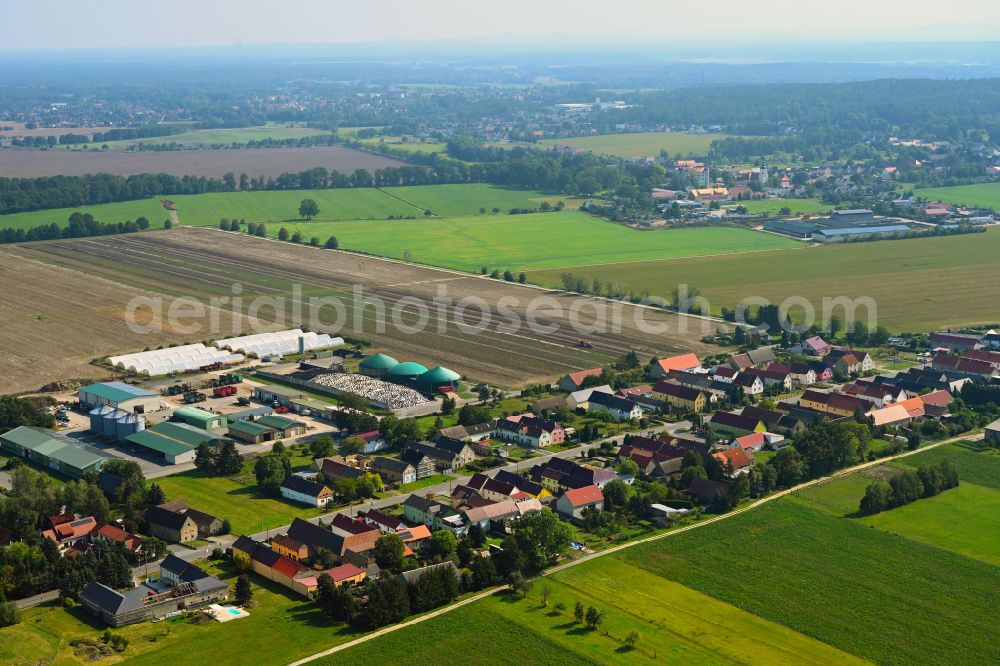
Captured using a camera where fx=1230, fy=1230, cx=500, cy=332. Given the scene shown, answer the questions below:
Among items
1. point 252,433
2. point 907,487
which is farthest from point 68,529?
point 907,487

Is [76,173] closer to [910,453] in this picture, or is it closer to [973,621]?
[910,453]

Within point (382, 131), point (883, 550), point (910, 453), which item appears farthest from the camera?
point (382, 131)

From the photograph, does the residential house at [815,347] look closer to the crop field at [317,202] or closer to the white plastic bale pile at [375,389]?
the white plastic bale pile at [375,389]

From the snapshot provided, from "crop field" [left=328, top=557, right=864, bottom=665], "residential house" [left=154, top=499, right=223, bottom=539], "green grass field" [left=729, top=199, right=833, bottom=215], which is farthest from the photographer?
"green grass field" [left=729, top=199, right=833, bottom=215]

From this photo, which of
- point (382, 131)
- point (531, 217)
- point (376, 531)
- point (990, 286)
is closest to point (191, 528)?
point (376, 531)

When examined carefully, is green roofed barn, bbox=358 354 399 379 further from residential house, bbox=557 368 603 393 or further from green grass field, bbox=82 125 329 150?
green grass field, bbox=82 125 329 150

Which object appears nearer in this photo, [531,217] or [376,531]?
[376,531]

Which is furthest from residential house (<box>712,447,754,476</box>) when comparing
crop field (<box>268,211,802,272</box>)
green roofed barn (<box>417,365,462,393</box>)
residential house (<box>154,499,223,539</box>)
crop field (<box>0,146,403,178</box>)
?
crop field (<box>0,146,403,178</box>)
